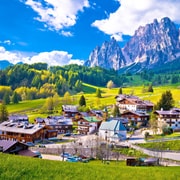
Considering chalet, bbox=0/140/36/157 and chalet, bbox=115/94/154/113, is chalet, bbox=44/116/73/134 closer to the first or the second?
chalet, bbox=115/94/154/113

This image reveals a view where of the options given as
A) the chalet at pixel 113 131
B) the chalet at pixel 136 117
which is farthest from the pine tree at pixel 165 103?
the chalet at pixel 113 131

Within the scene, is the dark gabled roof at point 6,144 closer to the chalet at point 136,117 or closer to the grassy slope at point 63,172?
the grassy slope at point 63,172

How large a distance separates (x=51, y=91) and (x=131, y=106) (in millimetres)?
73125

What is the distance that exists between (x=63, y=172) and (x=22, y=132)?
6376 centimetres

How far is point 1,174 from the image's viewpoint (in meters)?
17.6

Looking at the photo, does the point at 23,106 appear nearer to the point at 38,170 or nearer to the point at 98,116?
the point at 98,116

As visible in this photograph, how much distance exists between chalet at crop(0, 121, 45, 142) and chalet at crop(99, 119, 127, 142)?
18972mm

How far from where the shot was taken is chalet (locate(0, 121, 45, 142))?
7856 centimetres

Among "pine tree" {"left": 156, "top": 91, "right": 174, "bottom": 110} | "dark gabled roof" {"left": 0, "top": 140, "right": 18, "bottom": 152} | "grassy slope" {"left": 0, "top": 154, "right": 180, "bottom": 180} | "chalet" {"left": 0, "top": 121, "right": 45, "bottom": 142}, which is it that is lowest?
"chalet" {"left": 0, "top": 121, "right": 45, "bottom": 142}

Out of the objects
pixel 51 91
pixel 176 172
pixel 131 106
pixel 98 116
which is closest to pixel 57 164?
pixel 176 172

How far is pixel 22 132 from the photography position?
261ft

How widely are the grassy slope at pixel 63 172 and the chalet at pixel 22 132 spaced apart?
58951 millimetres

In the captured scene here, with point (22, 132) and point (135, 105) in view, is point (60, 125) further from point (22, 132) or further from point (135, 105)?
point (135, 105)

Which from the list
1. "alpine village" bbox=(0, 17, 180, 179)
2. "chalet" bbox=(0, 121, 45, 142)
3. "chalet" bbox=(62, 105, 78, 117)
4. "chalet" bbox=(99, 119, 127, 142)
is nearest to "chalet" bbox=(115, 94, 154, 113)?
"alpine village" bbox=(0, 17, 180, 179)
